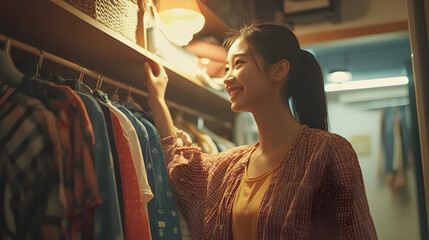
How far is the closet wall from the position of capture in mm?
1062

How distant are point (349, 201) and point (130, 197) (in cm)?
61

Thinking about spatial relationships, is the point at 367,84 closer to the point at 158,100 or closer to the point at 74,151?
the point at 158,100

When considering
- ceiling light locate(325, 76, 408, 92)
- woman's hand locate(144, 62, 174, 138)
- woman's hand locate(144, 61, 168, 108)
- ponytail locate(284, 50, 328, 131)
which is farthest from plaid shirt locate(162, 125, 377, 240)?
ceiling light locate(325, 76, 408, 92)

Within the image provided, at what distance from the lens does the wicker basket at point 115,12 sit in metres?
1.16

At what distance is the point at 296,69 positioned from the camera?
1388 millimetres

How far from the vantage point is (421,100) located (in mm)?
1289

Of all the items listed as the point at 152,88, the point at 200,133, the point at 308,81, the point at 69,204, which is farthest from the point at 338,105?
the point at 69,204

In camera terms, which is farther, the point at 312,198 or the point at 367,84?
the point at 367,84

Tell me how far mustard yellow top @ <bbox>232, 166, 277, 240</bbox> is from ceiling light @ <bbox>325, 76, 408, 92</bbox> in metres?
1.79

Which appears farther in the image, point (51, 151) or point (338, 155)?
point (338, 155)

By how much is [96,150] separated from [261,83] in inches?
24.0

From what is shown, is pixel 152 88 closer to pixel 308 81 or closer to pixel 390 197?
pixel 308 81

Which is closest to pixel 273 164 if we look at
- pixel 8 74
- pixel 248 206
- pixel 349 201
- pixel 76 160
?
pixel 248 206

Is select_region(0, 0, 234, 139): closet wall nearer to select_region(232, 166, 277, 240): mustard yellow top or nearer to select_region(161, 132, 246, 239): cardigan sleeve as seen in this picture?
select_region(161, 132, 246, 239): cardigan sleeve
